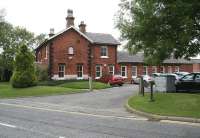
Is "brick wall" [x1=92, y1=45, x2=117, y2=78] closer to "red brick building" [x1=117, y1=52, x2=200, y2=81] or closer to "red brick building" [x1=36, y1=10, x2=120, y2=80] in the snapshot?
"red brick building" [x1=36, y1=10, x2=120, y2=80]

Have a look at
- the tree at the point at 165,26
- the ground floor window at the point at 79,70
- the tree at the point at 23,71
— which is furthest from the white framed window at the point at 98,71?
the tree at the point at 165,26

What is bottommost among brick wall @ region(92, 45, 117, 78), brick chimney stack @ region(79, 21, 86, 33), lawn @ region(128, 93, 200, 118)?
lawn @ region(128, 93, 200, 118)

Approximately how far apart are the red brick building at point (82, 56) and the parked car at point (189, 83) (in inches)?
918

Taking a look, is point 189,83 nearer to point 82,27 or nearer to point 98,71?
point 98,71

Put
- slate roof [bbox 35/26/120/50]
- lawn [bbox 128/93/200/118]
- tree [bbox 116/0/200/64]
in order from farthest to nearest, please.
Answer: slate roof [bbox 35/26/120/50], tree [bbox 116/0/200/64], lawn [bbox 128/93/200/118]

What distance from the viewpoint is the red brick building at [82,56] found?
46.4 meters

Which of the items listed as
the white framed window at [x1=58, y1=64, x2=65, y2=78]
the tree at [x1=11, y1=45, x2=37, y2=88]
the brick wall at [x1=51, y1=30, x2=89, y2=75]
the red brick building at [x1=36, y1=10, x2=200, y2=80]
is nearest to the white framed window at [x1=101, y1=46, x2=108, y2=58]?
the red brick building at [x1=36, y1=10, x2=200, y2=80]

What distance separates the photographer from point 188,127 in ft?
41.7

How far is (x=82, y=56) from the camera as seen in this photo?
48031 mm

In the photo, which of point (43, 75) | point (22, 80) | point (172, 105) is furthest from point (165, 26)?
point (43, 75)

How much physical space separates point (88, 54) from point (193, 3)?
31.8m

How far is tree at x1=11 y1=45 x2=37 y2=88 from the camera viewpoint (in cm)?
3594

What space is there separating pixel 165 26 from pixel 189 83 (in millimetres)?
7002

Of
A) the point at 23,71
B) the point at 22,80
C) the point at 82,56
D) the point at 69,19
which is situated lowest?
the point at 22,80
